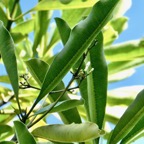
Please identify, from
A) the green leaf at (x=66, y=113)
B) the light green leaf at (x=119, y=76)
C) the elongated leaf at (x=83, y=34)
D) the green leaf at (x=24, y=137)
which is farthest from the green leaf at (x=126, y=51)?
the green leaf at (x=24, y=137)

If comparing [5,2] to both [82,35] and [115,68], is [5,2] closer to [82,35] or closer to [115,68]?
[115,68]

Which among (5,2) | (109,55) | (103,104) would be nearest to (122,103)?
(109,55)

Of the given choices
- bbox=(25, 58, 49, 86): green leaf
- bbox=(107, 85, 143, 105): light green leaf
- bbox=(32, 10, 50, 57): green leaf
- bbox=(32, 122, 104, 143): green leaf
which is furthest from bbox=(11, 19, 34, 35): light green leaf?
bbox=(32, 122, 104, 143): green leaf

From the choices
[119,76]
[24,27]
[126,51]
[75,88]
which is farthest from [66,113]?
[119,76]

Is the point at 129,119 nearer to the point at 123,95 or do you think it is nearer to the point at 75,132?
the point at 75,132

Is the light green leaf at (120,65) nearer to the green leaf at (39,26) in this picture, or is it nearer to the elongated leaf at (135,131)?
the green leaf at (39,26)

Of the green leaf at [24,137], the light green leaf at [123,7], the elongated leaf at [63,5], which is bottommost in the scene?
the green leaf at [24,137]
